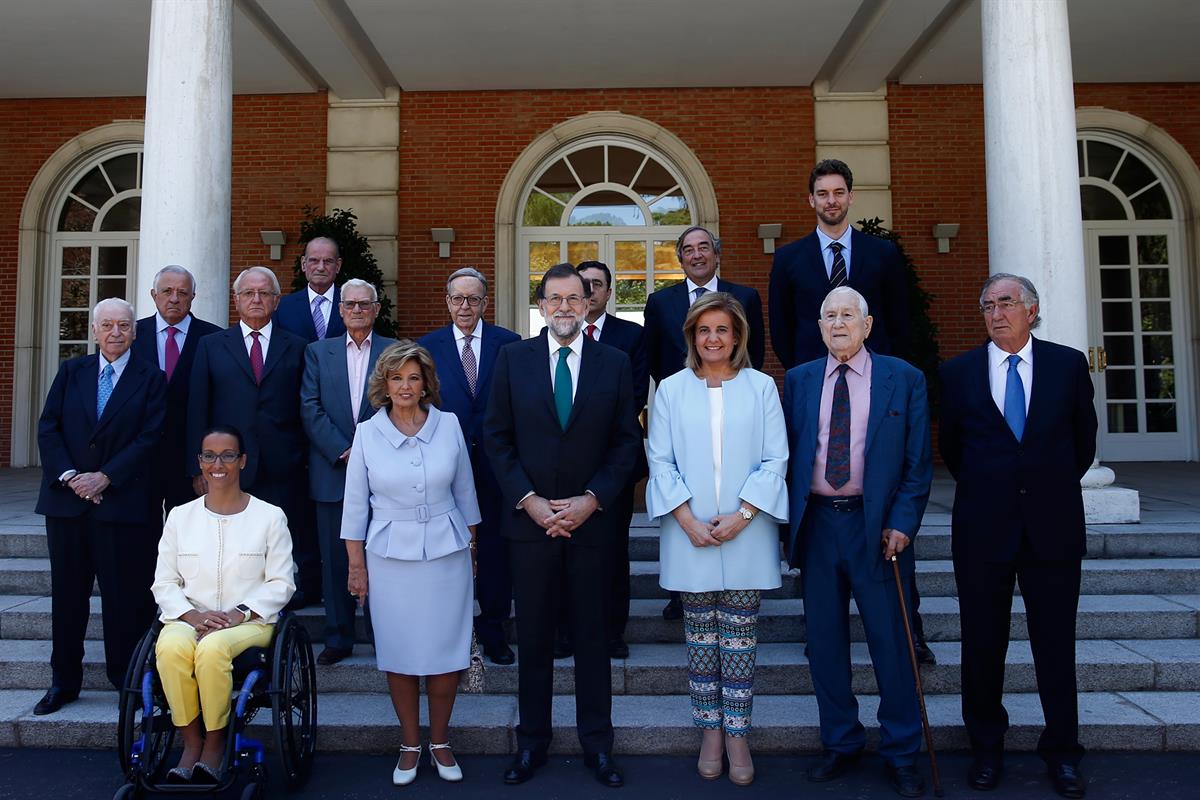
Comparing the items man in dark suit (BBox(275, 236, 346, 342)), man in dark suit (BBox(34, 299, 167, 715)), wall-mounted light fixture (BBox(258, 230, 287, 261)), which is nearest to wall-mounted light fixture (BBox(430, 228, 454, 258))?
wall-mounted light fixture (BBox(258, 230, 287, 261))

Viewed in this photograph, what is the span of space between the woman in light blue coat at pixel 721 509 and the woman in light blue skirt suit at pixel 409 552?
758mm

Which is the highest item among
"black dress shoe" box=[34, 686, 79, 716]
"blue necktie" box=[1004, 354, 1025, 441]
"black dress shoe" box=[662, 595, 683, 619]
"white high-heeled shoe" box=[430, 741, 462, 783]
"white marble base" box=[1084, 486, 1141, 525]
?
"blue necktie" box=[1004, 354, 1025, 441]

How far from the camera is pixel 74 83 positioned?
965 cm

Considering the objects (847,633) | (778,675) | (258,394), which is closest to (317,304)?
(258,394)

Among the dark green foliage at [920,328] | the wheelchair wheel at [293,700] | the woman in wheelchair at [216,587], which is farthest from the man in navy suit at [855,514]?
the dark green foliage at [920,328]

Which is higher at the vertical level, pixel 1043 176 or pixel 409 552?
pixel 1043 176

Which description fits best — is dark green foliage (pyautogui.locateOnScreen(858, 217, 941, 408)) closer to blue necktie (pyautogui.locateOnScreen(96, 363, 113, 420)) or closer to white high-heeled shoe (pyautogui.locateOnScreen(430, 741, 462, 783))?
white high-heeled shoe (pyautogui.locateOnScreen(430, 741, 462, 783))

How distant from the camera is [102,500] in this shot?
3.54 meters

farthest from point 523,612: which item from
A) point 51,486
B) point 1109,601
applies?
point 1109,601

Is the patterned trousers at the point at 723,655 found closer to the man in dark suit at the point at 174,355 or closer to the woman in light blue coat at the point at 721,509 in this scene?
the woman in light blue coat at the point at 721,509

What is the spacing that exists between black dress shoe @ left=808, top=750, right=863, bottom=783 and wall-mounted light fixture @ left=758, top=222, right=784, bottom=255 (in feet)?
23.0

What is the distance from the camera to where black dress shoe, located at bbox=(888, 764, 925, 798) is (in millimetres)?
2926

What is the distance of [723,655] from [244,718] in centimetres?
162

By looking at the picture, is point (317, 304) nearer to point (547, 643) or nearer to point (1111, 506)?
point (547, 643)
